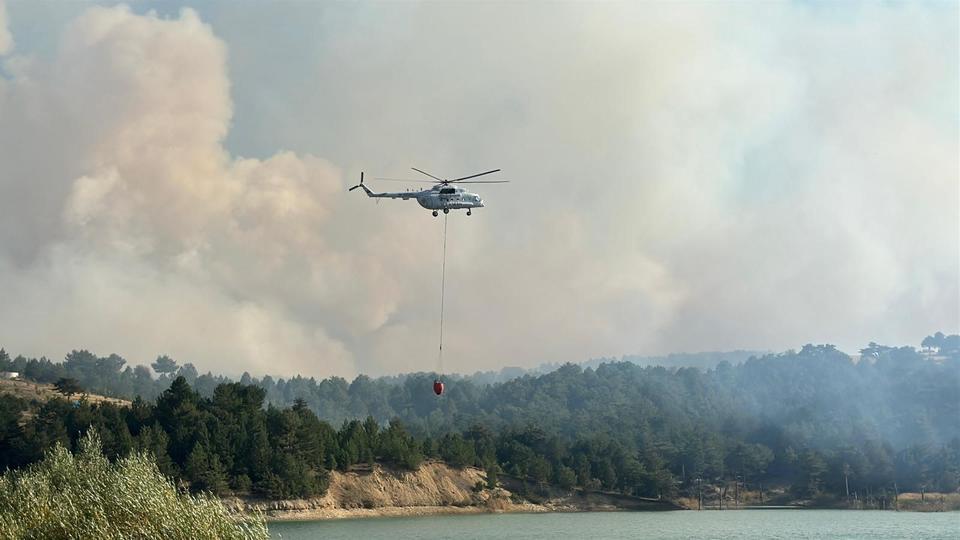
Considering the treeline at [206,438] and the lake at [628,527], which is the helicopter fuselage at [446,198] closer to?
the lake at [628,527]

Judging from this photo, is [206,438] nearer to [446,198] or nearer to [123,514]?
[446,198]

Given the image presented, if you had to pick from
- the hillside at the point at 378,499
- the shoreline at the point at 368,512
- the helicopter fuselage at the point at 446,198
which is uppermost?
the helicopter fuselage at the point at 446,198

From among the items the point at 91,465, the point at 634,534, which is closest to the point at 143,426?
the point at 634,534

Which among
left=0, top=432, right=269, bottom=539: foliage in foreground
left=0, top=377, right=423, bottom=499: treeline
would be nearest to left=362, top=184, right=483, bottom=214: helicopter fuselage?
left=0, top=432, right=269, bottom=539: foliage in foreground

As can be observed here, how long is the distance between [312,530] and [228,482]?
32248mm

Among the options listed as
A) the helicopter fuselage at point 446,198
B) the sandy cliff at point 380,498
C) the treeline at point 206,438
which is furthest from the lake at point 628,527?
the helicopter fuselage at point 446,198

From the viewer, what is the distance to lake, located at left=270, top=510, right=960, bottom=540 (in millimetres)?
131125

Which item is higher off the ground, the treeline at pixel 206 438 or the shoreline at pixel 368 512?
the treeline at pixel 206 438

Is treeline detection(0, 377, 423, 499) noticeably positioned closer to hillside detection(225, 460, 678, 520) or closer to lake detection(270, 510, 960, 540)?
hillside detection(225, 460, 678, 520)

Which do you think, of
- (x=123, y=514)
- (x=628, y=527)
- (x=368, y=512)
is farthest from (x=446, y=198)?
(x=368, y=512)

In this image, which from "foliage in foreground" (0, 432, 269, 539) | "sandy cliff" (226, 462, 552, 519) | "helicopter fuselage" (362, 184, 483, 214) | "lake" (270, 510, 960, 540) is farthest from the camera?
"sandy cliff" (226, 462, 552, 519)

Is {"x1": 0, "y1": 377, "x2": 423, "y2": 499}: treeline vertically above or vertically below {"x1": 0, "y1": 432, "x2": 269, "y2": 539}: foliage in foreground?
above

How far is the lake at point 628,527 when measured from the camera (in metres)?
131

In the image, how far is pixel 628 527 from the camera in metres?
151
